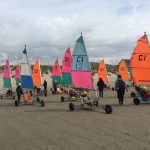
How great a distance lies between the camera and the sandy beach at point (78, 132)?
9.98 metres

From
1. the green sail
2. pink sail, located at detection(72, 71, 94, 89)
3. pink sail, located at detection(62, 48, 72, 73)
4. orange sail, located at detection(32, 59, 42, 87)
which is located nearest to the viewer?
pink sail, located at detection(72, 71, 94, 89)

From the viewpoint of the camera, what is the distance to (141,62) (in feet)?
73.3

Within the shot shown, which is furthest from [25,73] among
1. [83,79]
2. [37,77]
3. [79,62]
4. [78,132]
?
[78,132]

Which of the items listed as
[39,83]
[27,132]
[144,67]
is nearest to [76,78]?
[144,67]

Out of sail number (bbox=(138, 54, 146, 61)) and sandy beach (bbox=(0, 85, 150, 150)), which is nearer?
sandy beach (bbox=(0, 85, 150, 150))

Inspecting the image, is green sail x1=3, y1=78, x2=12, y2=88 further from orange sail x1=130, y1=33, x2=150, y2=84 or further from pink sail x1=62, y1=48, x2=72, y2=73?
orange sail x1=130, y1=33, x2=150, y2=84

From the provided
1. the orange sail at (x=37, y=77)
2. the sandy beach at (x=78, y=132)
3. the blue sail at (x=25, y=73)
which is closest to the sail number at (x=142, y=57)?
the sandy beach at (x=78, y=132)

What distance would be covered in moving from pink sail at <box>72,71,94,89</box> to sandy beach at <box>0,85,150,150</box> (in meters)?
3.64

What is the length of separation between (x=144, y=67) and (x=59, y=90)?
15750 millimetres

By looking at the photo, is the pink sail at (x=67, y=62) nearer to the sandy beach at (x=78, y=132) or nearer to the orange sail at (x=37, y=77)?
the orange sail at (x=37, y=77)

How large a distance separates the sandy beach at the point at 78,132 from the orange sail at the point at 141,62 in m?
5.92

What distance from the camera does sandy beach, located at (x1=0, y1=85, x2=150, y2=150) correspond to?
9984 mm

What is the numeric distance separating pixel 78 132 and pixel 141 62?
37.0 ft

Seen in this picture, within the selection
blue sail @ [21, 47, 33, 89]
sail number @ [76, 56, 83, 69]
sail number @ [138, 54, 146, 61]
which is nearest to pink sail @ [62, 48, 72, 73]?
blue sail @ [21, 47, 33, 89]
